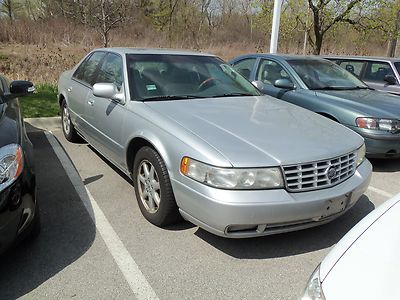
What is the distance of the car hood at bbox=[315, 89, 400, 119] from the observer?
15.8 feet

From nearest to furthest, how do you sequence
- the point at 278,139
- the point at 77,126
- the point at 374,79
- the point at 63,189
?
the point at 278,139 → the point at 63,189 → the point at 77,126 → the point at 374,79

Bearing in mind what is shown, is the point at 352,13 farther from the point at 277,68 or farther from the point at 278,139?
the point at 278,139

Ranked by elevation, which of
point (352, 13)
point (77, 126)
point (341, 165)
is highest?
point (352, 13)

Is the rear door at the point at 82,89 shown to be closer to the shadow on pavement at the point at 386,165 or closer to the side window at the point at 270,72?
the side window at the point at 270,72

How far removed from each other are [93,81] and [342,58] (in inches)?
215

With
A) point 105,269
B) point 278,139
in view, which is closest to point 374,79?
point 278,139

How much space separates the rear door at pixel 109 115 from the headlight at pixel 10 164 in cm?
116

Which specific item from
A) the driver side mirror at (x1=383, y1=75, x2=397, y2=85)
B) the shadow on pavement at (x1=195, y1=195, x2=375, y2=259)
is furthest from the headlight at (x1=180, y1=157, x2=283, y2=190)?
the driver side mirror at (x1=383, y1=75, x2=397, y2=85)

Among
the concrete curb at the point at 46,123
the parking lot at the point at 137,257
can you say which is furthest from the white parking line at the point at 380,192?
the concrete curb at the point at 46,123

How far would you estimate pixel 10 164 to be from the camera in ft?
7.86

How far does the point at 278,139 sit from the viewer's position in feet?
9.52

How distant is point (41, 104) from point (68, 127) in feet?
7.00

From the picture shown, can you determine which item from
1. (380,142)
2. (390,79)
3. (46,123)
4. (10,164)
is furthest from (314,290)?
(390,79)

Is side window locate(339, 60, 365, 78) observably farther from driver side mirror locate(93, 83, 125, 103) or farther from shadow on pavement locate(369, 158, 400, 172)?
driver side mirror locate(93, 83, 125, 103)
